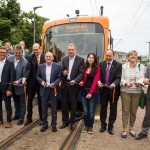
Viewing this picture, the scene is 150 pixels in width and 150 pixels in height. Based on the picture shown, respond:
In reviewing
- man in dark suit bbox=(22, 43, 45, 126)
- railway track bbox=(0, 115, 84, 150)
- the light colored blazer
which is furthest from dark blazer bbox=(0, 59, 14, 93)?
the light colored blazer

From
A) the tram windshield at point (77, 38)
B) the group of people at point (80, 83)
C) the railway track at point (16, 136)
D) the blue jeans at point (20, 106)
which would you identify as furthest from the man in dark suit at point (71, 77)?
the tram windshield at point (77, 38)

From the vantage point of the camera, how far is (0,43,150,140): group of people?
677 centimetres

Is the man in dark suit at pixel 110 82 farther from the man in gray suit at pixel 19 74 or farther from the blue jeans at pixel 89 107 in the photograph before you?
the man in gray suit at pixel 19 74

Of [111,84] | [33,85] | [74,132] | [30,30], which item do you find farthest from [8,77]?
[30,30]

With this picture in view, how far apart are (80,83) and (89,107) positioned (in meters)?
0.62

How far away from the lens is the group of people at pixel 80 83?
267 inches

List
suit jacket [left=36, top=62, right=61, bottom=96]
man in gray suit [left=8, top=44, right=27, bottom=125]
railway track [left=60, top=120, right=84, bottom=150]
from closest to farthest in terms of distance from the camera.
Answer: railway track [left=60, top=120, right=84, bottom=150], suit jacket [left=36, top=62, right=61, bottom=96], man in gray suit [left=8, top=44, right=27, bottom=125]

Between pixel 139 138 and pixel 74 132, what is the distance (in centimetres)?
151

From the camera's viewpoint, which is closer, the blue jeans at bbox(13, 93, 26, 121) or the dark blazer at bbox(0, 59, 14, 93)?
the dark blazer at bbox(0, 59, 14, 93)

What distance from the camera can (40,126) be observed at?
25.0 ft

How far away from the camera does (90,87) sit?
275 inches

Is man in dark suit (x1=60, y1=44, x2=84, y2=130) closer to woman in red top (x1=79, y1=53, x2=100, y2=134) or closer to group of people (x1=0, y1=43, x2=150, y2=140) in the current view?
group of people (x1=0, y1=43, x2=150, y2=140)

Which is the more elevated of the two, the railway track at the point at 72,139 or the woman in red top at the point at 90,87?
the woman in red top at the point at 90,87

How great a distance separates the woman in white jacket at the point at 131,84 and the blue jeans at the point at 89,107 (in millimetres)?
702
